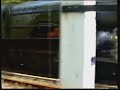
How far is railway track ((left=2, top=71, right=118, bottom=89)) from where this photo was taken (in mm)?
1814

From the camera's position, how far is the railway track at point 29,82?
1.81m

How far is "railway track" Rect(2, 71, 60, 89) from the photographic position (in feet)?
5.96

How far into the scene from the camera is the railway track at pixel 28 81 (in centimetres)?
182

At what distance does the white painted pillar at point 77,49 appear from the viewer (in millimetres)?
1833

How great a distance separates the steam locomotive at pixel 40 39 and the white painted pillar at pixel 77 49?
0.14ft

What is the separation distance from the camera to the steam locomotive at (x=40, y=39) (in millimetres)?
1809

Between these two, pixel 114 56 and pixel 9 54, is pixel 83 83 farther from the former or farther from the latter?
pixel 9 54

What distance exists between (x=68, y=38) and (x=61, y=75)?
0.28 metres

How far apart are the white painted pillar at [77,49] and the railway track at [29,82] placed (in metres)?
0.07

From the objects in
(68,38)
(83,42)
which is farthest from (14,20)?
(83,42)

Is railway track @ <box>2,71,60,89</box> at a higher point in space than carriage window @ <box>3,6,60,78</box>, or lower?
lower

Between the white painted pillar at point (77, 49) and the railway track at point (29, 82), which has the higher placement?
the white painted pillar at point (77, 49)

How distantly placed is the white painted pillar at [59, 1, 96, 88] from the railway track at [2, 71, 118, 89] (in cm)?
7

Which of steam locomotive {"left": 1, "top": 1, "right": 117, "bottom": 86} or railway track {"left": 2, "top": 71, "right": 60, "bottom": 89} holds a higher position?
steam locomotive {"left": 1, "top": 1, "right": 117, "bottom": 86}
